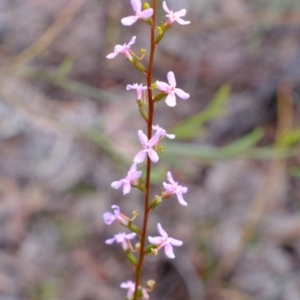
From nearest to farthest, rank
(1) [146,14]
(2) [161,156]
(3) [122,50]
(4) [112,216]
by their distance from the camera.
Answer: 1. (1) [146,14]
2. (3) [122,50]
3. (4) [112,216]
4. (2) [161,156]

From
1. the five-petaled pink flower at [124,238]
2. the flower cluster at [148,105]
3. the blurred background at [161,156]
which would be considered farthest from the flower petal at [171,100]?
the blurred background at [161,156]

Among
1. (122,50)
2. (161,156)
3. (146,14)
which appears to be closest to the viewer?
(146,14)

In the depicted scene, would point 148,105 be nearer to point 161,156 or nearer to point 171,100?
point 171,100

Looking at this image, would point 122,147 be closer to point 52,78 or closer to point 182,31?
point 52,78

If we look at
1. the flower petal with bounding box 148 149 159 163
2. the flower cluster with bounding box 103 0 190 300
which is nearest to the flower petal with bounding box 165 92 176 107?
the flower cluster with bounding box 103 0 190 300

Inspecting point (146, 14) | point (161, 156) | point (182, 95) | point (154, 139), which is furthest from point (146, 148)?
point (161, 156)

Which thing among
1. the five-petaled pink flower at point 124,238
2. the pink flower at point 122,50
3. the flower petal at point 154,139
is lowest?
the five-petaled pink flower at point 124,238

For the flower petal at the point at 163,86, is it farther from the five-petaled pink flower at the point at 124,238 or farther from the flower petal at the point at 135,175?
the five-petaled pink flower at the point at 124,238

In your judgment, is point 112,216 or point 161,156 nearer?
point 112,216

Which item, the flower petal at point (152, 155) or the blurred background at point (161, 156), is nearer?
the flower petal at point (152, 155)
